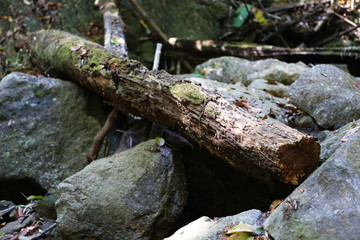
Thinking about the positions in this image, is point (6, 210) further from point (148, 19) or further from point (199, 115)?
point (148, 19)

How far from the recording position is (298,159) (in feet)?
8.22

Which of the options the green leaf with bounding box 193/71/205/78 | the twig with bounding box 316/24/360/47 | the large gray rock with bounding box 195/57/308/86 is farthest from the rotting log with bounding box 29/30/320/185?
the twig with bounding box 316/24/360/47

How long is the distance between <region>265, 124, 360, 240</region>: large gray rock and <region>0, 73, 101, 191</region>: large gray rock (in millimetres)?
2711

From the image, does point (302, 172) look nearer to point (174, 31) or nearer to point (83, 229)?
point (83, 229)

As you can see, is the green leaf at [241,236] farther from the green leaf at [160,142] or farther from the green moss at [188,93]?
the green leaf at [160,142]

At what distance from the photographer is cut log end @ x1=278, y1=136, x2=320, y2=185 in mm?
2426

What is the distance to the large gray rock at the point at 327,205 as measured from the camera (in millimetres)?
2152

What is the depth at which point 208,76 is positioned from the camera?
5.68 meters

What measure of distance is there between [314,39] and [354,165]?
5873 millimetres

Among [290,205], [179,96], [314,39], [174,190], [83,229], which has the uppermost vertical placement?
[314,39]

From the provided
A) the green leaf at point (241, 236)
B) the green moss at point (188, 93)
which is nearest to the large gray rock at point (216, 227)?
the green leaf at point (241, 236)

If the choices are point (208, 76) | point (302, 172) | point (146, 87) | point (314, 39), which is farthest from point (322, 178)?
point (314, 39)

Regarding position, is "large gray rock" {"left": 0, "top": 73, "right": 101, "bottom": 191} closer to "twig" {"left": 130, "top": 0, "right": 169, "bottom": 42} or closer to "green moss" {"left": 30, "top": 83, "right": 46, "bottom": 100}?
"green moss" {"left": 30, "top": 83, "right": 46, "bottom": 100}

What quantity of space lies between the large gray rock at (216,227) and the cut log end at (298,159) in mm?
335
